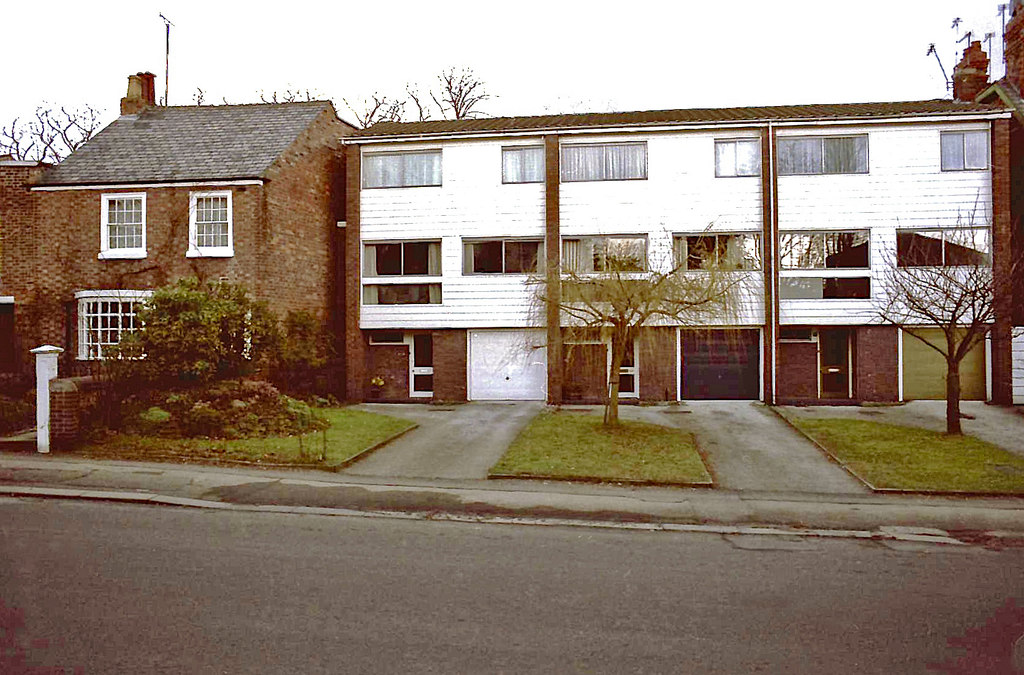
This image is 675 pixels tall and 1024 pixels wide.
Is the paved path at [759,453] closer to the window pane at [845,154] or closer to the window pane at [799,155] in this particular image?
the window pane at [799,155]

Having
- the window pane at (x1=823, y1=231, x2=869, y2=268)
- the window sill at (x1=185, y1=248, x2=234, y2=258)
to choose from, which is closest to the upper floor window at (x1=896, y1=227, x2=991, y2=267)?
the window pane at (x1=823, y1=231, x2=869, y2=268)

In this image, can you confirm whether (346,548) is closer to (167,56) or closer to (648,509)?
(648,509)

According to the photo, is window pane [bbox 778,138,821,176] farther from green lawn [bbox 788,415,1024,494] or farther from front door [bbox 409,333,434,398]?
front door [bbox 409,333,434,398]

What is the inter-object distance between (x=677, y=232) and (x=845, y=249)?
180 inches

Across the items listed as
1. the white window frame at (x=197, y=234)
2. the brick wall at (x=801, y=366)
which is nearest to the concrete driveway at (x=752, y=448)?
the brick wall at (x=801, y=366)

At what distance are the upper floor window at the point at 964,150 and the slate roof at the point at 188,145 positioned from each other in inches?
697

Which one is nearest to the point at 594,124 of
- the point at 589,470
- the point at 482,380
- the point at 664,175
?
the point at 664,175

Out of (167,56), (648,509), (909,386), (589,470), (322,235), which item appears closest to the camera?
(648,509)

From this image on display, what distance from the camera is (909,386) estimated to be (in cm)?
2284

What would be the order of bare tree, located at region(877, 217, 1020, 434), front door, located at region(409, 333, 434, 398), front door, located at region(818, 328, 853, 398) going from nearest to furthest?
bare tree, located at region(877, 217, 1020, 434), front door, located at region(818, 328, 853, 398), front door, located at region(409, 333, 434, 398)

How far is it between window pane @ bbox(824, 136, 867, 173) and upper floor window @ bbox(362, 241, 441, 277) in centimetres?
1116

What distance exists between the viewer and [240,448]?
14.5m

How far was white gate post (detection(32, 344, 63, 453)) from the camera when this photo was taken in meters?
14.6

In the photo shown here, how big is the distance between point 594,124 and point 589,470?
506 inches
